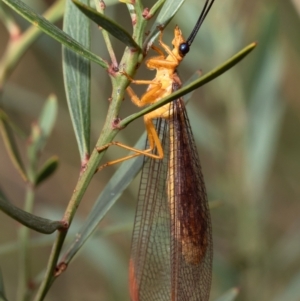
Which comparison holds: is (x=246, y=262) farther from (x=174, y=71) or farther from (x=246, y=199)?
(x=174, y=71)

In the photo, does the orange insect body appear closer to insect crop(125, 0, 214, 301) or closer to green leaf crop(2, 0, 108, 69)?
insect crop(125, 0, 214, 301)

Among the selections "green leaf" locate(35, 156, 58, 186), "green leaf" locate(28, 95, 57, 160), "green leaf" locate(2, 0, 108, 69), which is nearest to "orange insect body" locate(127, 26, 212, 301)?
"green leaf" locate(28, 95, 57, 160)

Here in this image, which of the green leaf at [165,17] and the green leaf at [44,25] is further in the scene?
the green leaf at [165,17]

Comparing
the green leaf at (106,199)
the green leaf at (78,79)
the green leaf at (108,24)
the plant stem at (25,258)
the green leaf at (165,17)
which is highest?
the green leaf at (165,17)

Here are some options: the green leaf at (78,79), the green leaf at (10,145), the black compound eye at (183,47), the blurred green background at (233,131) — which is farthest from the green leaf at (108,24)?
the blurred green background at (233,131)

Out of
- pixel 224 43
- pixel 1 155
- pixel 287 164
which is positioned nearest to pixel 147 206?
pixel 224 43

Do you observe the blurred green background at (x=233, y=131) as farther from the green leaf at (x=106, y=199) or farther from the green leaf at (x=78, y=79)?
the green leaf at (x=78, y=79)
